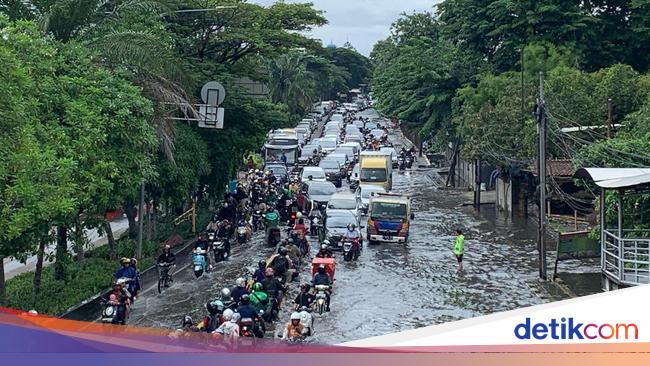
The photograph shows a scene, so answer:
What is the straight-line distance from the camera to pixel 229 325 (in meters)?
12.2

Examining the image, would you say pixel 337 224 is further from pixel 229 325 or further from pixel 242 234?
pixel 229 325

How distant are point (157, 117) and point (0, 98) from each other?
8251 millimetres

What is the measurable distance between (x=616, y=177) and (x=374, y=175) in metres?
25.0

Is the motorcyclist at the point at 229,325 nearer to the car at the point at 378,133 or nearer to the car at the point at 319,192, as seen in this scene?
the car at the point at 319,192

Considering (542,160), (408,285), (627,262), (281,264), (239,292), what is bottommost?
(408,285)

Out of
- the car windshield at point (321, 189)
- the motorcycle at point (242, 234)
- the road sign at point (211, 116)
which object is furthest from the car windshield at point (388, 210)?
the car windshield at point (321, 189)

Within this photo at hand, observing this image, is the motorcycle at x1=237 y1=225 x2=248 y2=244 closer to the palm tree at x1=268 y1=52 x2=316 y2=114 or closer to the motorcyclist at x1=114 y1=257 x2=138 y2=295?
the motorcyclist at x1=114 y1=257 x2=138 y2=295

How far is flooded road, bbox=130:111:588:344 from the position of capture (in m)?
17.9

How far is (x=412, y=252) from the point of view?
26969 millimetres

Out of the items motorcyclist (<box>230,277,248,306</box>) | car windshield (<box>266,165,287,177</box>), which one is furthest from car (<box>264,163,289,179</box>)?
motorcyclist (<box>230,277,248,306</box>)

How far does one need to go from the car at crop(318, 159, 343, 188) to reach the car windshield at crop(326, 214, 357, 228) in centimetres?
1869

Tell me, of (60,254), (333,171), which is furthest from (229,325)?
(333,171)

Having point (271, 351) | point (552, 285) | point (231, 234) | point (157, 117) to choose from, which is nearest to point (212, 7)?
point (231, 234)

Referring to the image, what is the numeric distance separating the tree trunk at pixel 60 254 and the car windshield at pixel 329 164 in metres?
30.4
